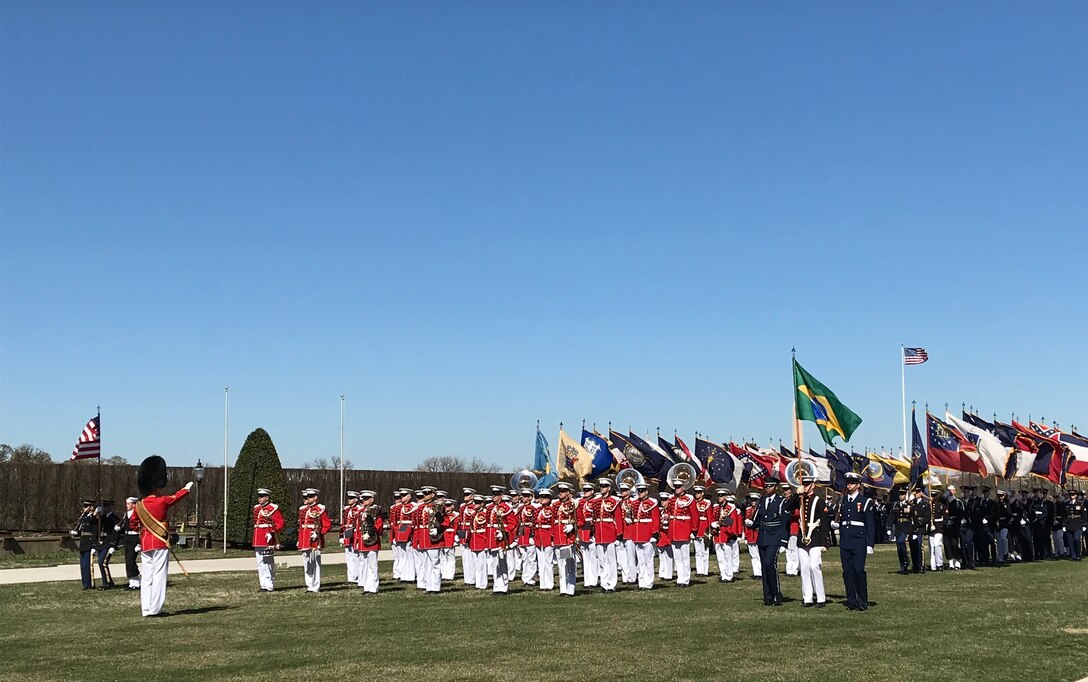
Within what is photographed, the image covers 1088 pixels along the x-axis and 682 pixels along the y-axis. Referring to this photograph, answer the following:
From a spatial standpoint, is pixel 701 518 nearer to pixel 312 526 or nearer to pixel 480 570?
pixel 480 570

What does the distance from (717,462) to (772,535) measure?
2381 cm

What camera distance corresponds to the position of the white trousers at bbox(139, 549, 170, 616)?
16469 millimetres

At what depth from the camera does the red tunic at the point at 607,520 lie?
20375mm

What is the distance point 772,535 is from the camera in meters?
16.8

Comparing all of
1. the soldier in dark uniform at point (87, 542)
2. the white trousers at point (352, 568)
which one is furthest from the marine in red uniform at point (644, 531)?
the soldier in dark uniform at point (87, 542)

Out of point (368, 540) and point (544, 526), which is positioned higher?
point (544, 526)

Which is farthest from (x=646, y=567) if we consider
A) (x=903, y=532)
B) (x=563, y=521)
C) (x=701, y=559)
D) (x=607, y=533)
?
(x=903, y=532)

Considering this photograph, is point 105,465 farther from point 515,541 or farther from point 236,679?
point 236,679

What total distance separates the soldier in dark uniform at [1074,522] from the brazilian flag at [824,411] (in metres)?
5.81

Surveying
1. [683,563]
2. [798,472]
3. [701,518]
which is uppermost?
[798,472]

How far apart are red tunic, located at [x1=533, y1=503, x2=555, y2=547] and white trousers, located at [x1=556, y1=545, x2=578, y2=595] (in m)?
0.68

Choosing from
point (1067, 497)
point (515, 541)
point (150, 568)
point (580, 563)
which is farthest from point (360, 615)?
point (1067, 497)

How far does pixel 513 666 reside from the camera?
452 inches

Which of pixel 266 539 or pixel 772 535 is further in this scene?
pixel 266 539
